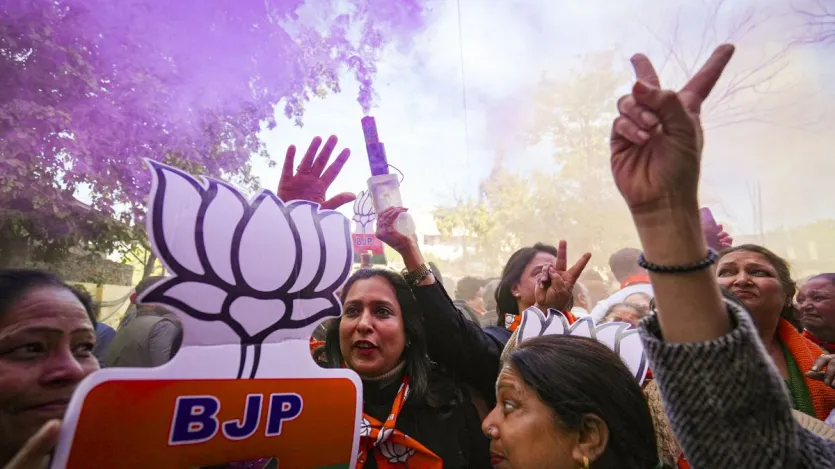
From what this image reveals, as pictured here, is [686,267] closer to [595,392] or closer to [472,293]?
[595,392]

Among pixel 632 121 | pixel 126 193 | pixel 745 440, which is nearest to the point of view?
pixel 745 440

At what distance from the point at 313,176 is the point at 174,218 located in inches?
18.9

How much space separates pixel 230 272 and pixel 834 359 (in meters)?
2.06

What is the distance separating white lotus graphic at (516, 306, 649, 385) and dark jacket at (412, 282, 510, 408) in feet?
0.50

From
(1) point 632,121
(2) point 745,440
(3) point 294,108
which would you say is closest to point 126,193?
(3) point 294,108

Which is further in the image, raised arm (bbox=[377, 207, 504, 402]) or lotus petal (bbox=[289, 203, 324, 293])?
raised arm (bbox=[377, 207, 504, 402])

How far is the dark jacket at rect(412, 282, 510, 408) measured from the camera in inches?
66.9

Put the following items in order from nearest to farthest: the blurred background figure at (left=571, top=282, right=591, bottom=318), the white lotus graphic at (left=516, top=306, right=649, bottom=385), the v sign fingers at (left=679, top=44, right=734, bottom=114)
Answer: the v sign fingers at (left=679, top=44, right=734, bottom=114), the white lotus graphic at (left=516, top=306, right=649, bottom=385), the blurred background figure at (left=571, top=282, right=591, bottom=318)

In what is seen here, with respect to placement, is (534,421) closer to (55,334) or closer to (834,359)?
(55,334)

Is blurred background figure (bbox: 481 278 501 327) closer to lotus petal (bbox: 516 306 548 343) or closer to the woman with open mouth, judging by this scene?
lotus petal (bbox: 516 306 548 343)

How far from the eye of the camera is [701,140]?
82 centimetres

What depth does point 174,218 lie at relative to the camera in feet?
3.18

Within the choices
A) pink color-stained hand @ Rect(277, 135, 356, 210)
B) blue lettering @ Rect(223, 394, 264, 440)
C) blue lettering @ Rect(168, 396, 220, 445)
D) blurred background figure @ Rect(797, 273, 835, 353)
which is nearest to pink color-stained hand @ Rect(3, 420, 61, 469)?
blue lettering @ Rect(168, 396, 220, 445)

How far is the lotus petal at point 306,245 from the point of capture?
3.80 feet
